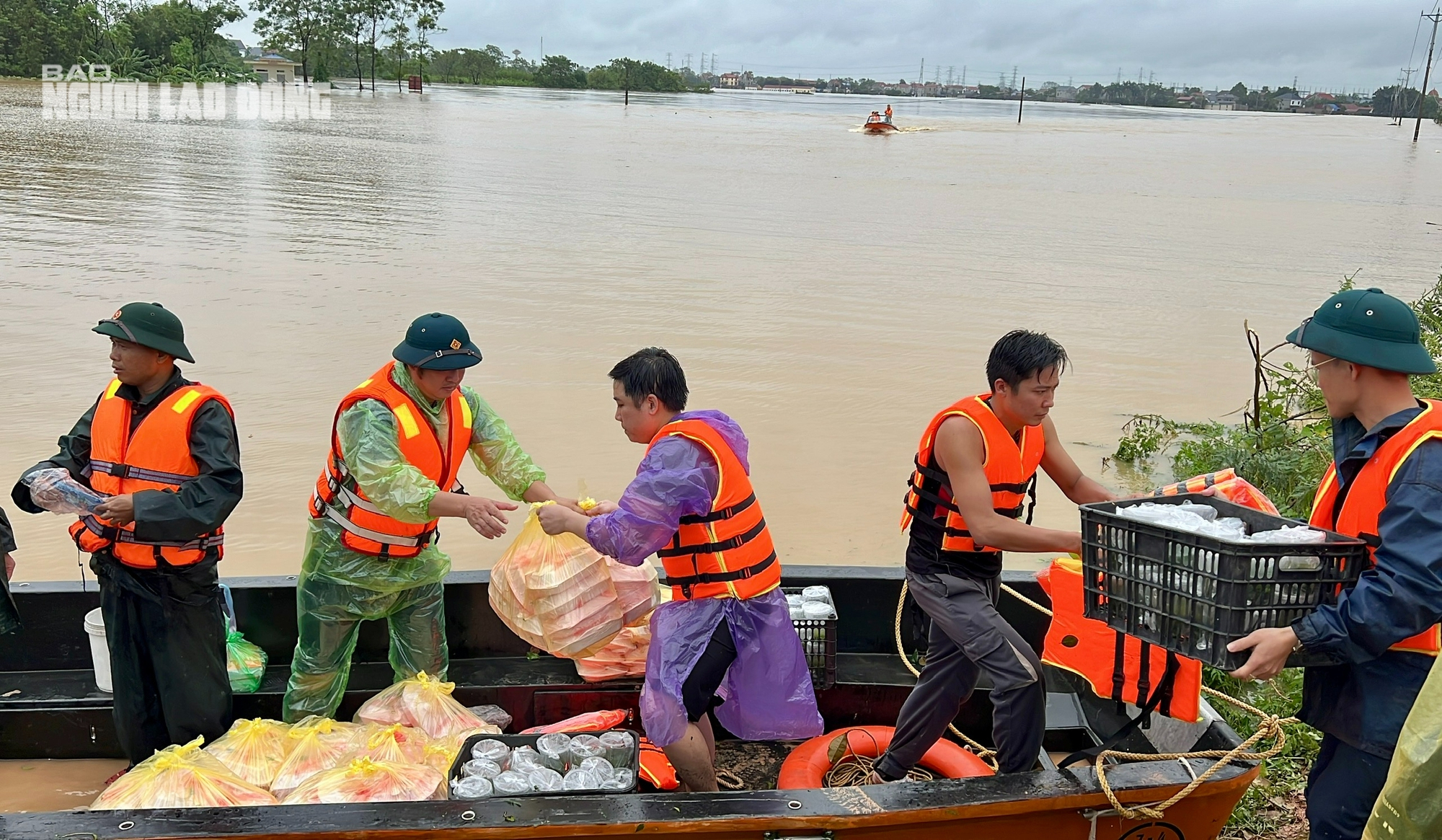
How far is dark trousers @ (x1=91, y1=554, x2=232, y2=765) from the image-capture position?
11.6 feet

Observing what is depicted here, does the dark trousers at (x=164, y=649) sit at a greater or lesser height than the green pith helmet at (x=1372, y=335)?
lesser

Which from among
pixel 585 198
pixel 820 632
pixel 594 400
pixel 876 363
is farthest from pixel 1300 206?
pixel 820 632

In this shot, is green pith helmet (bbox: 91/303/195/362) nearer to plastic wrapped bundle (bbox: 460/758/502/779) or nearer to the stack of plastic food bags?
the stack of plastic food bags

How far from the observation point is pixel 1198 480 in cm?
313

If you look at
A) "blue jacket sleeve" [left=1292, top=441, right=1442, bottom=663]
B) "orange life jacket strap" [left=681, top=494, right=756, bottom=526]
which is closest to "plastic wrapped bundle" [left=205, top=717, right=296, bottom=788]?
"orange life jacket strap" [left=681, top=494, right=756, bottom=526]

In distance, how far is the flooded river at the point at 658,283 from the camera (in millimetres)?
8039

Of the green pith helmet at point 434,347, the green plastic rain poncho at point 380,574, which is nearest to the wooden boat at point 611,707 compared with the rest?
the green plastic rain poncho at point 380,574

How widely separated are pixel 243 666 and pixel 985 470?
109 inches

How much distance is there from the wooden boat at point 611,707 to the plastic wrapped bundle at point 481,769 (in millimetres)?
351

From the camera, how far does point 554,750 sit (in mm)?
3375

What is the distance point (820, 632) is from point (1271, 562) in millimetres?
1783

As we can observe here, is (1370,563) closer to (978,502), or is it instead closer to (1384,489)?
(1384,489)

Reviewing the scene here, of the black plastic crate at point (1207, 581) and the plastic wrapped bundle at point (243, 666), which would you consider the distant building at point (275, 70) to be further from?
the black plastic crate at point (1207, 581)

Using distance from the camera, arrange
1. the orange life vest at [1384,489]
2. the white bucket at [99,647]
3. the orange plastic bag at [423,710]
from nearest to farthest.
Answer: the orange life vest at [1384,489] < the orange plastic bag at [423,710] < the white bucket at [99,647]
